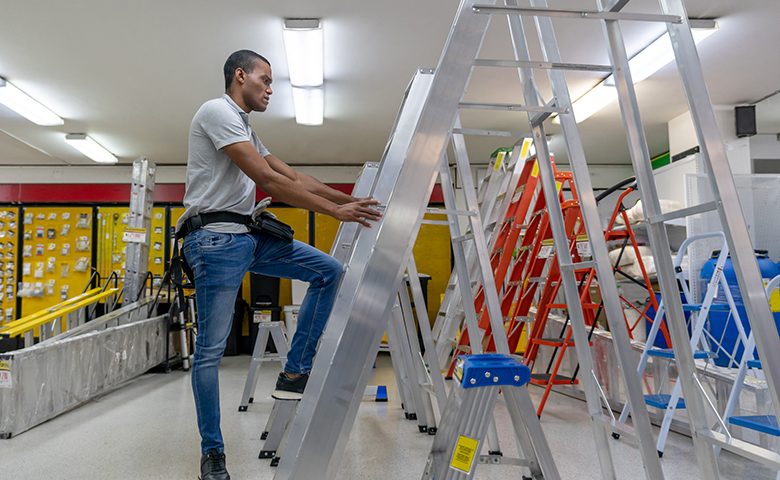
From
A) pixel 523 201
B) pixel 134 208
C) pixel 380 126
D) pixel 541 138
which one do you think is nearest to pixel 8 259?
pixel 134 208

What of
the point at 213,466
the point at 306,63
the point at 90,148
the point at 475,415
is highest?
the point at 306,63

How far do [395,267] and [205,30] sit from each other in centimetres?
342

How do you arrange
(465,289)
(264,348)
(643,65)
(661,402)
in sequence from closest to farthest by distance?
(465,289) < (661,402) < (264,348) < (643,65)

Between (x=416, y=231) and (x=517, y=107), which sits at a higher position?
(x=517, y=107)

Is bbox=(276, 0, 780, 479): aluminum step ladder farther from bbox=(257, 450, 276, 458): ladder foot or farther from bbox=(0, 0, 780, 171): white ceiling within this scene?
bbox=(0, 0, 780, 171): white ceiling

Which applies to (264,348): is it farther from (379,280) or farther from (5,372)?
(379,280)

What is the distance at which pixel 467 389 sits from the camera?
1.26 m

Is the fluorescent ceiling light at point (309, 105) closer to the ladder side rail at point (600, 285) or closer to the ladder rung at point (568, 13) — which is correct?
the ladder side rail at point (600, 285)

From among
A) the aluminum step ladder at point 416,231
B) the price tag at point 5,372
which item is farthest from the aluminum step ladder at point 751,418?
the price tag at point 5,372

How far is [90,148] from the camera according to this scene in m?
7.27

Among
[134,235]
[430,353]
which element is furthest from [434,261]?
[430,353]

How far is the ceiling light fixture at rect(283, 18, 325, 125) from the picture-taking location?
3.82 meters

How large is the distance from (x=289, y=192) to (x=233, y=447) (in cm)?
184

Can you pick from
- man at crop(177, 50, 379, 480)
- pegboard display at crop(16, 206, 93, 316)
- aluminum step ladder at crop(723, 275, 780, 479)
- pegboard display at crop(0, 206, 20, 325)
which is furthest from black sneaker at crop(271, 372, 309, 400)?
pegboard display at crop(0, 206, 20, 325)
